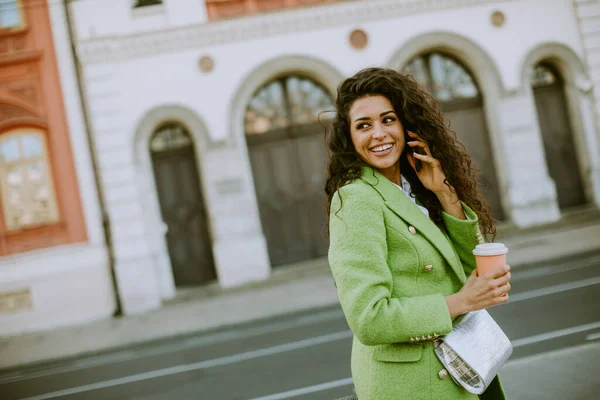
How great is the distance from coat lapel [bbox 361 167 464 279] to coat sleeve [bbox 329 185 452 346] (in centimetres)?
7

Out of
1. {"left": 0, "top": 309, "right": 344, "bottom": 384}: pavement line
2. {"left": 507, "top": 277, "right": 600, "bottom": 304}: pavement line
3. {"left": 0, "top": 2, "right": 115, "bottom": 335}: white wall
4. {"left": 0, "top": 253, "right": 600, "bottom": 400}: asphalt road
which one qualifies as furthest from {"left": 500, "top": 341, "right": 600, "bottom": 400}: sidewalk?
{"left": 0, "top": 2, "right": 115, "bottom": 335}: white wall

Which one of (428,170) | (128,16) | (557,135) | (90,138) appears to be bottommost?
(428,170)

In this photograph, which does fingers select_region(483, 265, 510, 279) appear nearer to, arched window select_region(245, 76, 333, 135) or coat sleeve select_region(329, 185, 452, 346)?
coat sleeve select_region(329, 185, 452, 346)

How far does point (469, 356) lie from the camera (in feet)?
5.19

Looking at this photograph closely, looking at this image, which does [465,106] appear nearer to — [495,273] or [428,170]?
[428,170]

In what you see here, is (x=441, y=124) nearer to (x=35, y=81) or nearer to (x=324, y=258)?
(x=324, y=258)

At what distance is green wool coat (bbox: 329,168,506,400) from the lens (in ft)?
4.82

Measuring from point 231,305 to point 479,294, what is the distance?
8.33 m

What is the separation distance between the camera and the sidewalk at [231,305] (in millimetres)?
8508

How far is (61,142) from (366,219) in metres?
11.0

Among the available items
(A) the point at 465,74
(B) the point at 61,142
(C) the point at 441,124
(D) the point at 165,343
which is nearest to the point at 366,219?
(C) the point at 441,124

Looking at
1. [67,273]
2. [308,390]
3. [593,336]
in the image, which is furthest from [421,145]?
[67,273]

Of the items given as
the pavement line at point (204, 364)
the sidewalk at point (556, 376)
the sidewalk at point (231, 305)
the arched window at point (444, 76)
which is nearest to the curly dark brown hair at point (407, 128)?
the sidewalk at point (556, 376)

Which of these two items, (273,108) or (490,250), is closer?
(490,250)
